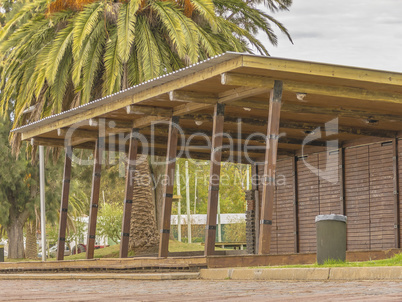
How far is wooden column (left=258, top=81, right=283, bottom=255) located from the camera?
12672 millimetres

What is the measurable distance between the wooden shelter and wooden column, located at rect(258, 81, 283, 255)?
18 mm

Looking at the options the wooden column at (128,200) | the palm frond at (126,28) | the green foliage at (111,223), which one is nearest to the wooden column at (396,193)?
the wooden column at (128,200)

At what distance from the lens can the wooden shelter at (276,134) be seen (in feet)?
42.3

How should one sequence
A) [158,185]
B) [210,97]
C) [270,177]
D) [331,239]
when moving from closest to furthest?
[331,239] < [270,177] < [210,97] < [158,185]

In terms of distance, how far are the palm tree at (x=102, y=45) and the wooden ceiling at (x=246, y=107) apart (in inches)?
89.2

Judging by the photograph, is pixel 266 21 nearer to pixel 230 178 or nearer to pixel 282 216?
pixel 282 216

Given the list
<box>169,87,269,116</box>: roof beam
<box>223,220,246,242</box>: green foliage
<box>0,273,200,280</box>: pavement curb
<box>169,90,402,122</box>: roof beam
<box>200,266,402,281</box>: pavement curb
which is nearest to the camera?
<box>200,266,402,281</box>: pavement curb

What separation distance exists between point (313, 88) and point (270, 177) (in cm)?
197

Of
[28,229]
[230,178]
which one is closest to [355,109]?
[28,229]

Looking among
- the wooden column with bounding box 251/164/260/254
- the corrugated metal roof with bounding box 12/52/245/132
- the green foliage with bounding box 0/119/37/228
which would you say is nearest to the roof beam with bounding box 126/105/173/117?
the corrugated metal roof with bounding box 12/52/245/132

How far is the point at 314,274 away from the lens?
9.66m

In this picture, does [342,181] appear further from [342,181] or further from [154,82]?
[154,82]

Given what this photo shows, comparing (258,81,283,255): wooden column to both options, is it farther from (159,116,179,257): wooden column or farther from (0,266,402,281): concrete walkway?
(159,116,179,257): wooden column

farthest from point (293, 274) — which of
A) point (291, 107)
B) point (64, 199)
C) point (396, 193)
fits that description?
point (64, 199)
